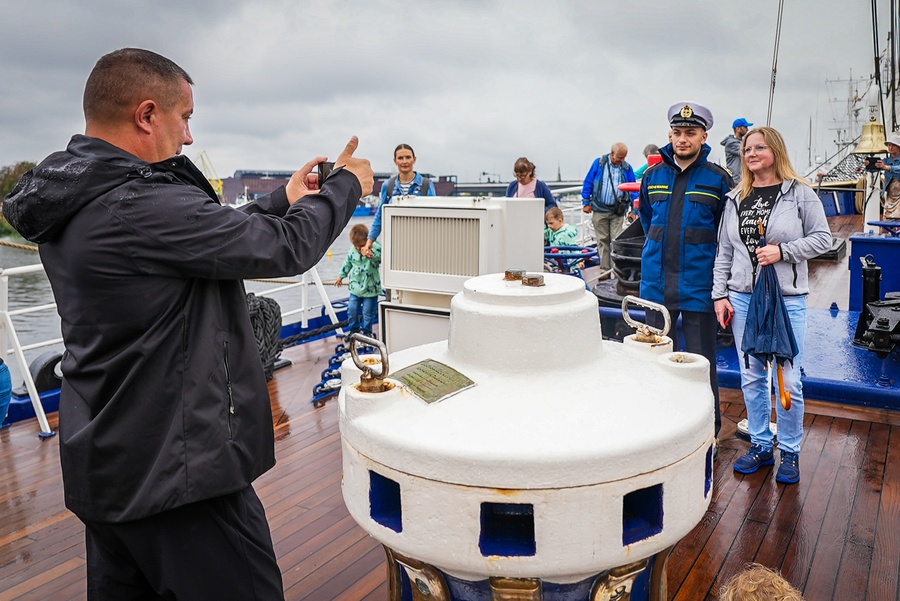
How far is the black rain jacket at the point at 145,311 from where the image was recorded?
1248mm

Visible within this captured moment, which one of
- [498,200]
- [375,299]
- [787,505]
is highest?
[498,200]

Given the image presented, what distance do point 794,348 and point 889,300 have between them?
2010 millimetres

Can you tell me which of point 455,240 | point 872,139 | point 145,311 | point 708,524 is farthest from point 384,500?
point 872,139

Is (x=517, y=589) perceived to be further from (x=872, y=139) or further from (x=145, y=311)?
(x=872, y=139)

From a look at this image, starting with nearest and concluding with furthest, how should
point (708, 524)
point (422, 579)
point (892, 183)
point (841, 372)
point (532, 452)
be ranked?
point (532, 452), point (422, 579), point (708, 524), point (841, 372), point (892, 183)

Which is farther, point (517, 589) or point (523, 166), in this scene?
point (523, 166)

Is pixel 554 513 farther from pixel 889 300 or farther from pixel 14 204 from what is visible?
pixel 889 300

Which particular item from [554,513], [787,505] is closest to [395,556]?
[554,513]

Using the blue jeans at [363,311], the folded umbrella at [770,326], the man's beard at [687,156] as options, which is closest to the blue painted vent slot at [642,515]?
the folded umbrella at [770,326]

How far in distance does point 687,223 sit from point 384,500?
2.06m

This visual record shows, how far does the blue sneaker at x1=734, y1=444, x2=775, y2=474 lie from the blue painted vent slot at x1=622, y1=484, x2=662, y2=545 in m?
1.79

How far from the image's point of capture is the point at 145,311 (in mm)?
1282

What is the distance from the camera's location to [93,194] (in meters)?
1.25

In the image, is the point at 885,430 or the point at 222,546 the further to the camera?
the point at 885,430
